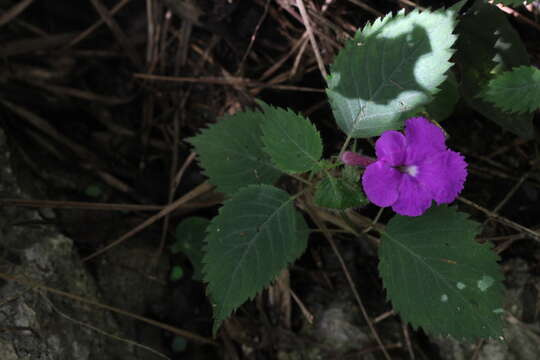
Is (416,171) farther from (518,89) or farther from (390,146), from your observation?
(518,89)

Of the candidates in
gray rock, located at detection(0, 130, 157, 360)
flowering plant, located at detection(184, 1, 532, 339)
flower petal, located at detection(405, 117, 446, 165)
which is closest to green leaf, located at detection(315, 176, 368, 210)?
flowering plant, located at detection(184, 1, 532, 339)

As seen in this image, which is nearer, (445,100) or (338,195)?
(338,195)

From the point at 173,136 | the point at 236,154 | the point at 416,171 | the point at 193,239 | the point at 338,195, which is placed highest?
the point at 416,171

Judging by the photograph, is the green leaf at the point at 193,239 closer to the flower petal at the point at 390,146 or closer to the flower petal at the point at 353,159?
the flower petal at the point at 353,159

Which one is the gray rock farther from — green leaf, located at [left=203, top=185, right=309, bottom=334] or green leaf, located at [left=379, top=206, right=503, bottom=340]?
green leaf, located at [left=379, top=206, right=503, bottom=340]

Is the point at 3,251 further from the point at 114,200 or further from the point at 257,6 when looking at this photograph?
the point at 257,6

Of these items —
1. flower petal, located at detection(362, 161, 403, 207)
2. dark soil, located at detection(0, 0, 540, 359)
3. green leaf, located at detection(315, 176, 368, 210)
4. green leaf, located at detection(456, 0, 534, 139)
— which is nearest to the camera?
flower petal, located at detection(362, 161, 403, 207)

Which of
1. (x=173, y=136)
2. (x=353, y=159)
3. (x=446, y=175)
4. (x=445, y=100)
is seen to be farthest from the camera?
(x=173, y=136)

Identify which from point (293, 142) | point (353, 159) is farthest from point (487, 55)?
point (293, 142)

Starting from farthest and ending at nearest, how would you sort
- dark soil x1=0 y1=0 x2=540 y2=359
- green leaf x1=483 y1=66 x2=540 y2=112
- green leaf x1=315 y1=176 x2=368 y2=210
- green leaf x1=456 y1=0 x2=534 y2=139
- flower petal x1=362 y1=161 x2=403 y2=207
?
1. dark soil x1=0 y1=0 x2=540 y2=359
2. green leaf x1=456 y1=0 x2=534 y2=139
3. green leaf x1=483 y1=66 x2=540 y2=112
4. green leaf x1=315 y1=176 x2=368 y2=210
5. flower petal x1=362 y1=161 x2=403 y2=207
